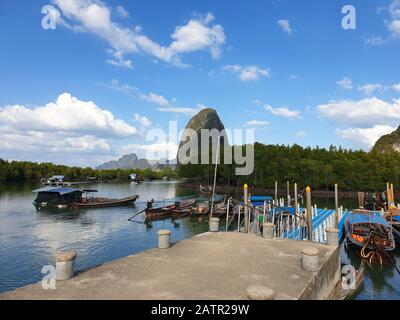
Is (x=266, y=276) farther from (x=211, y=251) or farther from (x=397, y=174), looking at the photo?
(x=397, y=174)

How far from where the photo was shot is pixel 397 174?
256ft

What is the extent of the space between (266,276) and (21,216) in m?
41.6

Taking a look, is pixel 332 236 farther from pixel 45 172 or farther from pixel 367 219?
pixel 45 172

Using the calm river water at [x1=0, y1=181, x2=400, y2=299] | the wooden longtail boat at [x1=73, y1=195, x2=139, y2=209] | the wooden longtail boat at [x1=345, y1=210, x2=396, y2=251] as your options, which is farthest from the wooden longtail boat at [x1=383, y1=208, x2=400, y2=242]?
the wooden longtail boat at [x1=73, y1=195, x2=139, y2=209]

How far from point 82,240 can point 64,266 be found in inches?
828

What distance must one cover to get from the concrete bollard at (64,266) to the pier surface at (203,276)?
0.63 ft

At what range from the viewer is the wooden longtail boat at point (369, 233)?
75.2 ft

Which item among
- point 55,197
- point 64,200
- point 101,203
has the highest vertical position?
point 55,197

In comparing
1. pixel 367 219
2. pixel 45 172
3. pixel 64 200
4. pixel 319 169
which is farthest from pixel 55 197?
pixel 45 172

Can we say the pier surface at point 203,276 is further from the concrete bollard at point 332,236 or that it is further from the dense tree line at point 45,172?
the dense tree line at point 45,172

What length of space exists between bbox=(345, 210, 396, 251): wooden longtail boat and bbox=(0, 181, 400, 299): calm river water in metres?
1.38

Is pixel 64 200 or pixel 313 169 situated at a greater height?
pixel 313 169

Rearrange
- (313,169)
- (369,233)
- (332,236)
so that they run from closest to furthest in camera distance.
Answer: (332,236) < (369,233) < (313,169)

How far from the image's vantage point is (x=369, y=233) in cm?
2373
